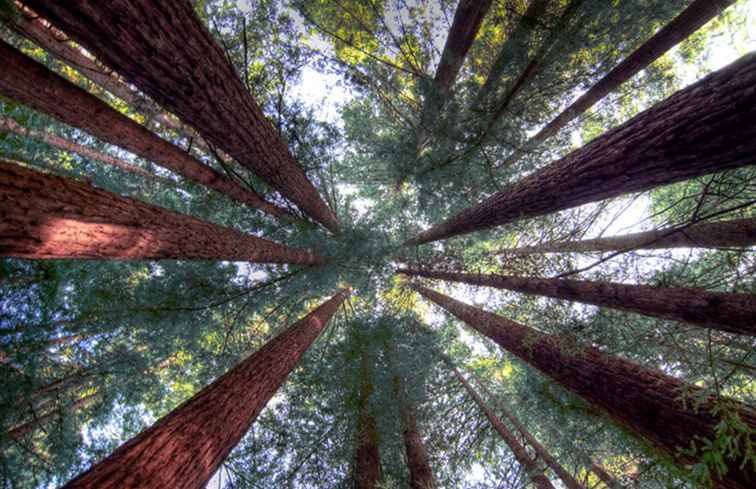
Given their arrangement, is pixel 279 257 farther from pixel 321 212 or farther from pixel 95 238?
pixel 95 238

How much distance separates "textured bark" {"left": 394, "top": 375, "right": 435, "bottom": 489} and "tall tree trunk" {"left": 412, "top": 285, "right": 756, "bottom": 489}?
269cm

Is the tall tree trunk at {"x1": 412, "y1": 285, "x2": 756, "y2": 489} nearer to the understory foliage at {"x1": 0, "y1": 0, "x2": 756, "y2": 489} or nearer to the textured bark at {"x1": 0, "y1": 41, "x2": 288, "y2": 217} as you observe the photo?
the understory foliage at {"x1": 0, "y1": 0, "x2": 756, "y2": 489}

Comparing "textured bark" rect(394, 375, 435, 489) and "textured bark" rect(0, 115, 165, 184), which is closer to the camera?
"textured bark" rect(394, 375, 435, 489)

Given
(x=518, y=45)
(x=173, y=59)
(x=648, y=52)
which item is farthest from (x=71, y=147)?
(x=648, y=52)

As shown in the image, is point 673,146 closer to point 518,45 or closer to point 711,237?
point 518,45

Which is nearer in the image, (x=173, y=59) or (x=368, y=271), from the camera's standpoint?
(x=173, y=59)

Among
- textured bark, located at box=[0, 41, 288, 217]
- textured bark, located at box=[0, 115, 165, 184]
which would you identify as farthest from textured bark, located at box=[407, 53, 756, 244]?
textured bark, located at box=[0, 115, 165, 184]

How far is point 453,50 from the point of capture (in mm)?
5762

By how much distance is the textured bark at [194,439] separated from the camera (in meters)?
2.29

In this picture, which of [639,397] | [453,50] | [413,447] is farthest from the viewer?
[413,447]

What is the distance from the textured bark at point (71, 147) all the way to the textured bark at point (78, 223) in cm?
529

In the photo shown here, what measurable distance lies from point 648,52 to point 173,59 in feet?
25.5

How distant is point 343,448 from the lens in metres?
5.34

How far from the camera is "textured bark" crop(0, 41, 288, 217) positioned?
11.4 feet
